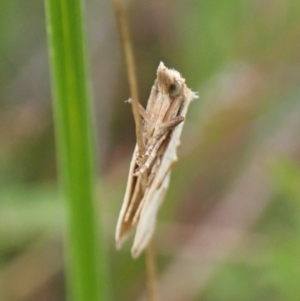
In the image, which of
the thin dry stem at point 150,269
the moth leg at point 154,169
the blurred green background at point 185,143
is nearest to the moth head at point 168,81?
the moth leg at point 154,169

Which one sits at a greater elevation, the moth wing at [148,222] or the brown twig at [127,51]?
the brown twig at [127,51]

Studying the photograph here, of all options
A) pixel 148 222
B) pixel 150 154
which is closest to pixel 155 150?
pixel 150 154

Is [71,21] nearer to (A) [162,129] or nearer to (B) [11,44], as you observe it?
(A) [162,129]

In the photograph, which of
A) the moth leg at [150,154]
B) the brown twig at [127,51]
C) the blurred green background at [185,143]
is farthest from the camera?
the blurred green background at [185,143]

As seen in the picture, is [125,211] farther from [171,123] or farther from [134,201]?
[171,123]

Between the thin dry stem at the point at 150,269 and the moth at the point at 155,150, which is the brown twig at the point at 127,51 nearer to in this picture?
the moth at the point at 155,150

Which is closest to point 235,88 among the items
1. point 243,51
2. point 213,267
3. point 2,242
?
point 243,51

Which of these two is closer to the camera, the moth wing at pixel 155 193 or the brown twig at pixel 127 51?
the brown twig at pixel 127 51
